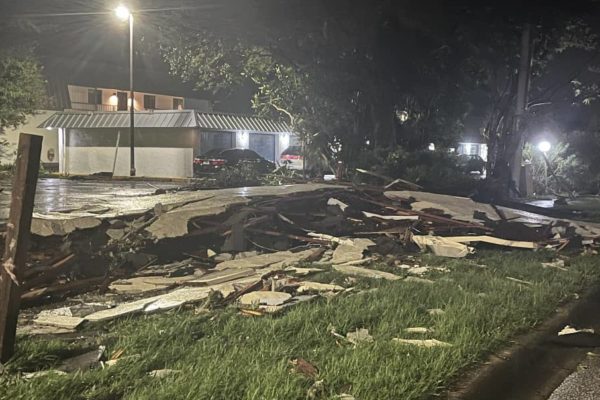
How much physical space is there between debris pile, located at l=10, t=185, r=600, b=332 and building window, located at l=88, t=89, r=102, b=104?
39469 millimetres

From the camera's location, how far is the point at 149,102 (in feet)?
171

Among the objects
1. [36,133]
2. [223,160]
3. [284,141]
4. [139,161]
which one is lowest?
[139,161]

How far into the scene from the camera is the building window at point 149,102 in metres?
51.6

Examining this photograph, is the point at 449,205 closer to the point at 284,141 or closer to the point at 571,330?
the point at 571,330

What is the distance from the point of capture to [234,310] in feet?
20.5

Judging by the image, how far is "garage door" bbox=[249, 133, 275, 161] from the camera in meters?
39.8

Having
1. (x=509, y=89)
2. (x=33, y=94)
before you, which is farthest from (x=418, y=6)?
(x=33, y=94)

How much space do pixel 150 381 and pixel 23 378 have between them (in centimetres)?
90

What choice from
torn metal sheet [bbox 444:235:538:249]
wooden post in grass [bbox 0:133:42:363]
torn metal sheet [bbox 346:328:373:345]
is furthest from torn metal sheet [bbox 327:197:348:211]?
wooden post in grass [bbox 0:133:42:363]

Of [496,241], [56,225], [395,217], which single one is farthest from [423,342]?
[395,217]

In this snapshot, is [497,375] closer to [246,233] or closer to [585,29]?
[246,233]

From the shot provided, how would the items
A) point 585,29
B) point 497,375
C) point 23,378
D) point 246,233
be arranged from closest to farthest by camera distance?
point 23,378
point 497,375
point 246,233
point 585,29

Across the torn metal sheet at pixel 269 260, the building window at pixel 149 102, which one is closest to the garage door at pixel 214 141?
the building window at pixel 149 102

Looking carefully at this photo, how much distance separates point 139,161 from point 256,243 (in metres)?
26.0
